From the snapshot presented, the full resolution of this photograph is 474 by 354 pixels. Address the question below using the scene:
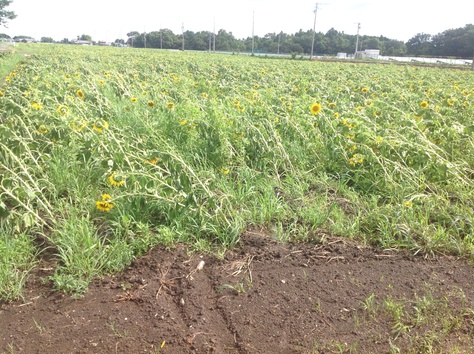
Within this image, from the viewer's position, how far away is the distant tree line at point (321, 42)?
65250 millimetres

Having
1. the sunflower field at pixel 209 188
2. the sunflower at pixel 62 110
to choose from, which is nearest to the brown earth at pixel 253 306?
the sunflower field at pixel 209 188

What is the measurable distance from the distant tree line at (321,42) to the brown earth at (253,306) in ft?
228

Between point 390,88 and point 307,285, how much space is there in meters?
8.41

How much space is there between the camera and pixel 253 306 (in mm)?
2340

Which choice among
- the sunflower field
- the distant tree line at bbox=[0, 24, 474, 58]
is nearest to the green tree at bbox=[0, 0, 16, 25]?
the distant tree line at bbox=[0, 24, 474, 58]

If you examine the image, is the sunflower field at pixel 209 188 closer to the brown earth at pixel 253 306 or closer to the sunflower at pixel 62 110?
the sunflower at pixel 62 110

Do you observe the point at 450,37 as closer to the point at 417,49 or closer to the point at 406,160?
the point at 417,49

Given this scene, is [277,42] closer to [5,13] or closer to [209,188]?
[5,13]

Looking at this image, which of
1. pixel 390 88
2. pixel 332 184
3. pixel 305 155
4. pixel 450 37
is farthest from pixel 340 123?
Result: pixel 450 37

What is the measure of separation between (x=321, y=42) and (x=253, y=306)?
3188 inches

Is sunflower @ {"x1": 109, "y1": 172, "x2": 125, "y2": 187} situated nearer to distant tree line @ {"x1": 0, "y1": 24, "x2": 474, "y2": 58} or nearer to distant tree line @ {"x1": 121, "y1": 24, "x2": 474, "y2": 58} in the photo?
distant tree line @ {"x1": 0, "y1": 24, "x2": 474, "y2": 58}

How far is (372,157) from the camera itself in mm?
3859

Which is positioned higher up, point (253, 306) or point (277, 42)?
point (277, 42)

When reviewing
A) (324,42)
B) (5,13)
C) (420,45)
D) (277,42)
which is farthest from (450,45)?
(5,13)
